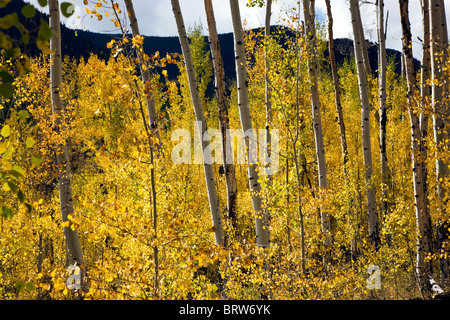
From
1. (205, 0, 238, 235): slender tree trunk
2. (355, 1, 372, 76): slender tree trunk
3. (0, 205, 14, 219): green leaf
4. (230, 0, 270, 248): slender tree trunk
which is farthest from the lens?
(355, 1, 372, 76): slender tree trunk

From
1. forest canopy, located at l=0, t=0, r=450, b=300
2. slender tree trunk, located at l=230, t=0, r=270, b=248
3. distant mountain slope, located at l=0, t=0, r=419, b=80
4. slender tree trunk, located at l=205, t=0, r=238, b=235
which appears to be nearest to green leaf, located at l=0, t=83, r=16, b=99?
forest canopy, located at l=0, t=0, r=450, b=300

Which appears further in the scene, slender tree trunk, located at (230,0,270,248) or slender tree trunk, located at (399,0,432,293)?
slender tree trunk, located at (399,0,432,293)

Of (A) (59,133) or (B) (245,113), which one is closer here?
(A) (59,133)

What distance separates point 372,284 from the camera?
6.09 meters

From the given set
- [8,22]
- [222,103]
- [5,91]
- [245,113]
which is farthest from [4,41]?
[222,103]

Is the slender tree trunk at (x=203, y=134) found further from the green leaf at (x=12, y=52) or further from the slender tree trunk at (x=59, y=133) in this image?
the green leaf at (x=12, y=52)

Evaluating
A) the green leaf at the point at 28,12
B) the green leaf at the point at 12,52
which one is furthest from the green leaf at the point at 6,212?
the green leaf at the point at 28,12

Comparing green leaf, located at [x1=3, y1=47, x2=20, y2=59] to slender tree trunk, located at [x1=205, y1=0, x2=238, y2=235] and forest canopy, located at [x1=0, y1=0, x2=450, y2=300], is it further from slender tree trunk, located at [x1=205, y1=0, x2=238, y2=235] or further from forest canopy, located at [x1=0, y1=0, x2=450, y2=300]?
slender tree trunk, located at [x1=205, y1=0, x2=238, y2=235]

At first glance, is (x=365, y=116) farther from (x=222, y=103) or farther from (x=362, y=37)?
(x=362, y=37)

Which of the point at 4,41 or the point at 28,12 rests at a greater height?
the point at 28,12

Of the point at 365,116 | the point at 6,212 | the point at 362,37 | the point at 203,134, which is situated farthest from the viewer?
the point at 362,37
